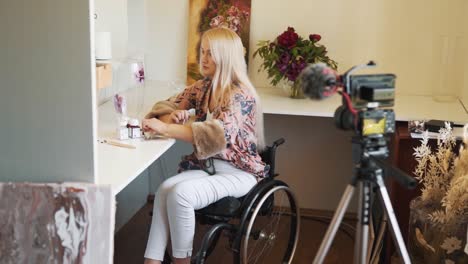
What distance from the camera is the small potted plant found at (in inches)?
85.0

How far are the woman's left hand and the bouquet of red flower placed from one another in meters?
0.87

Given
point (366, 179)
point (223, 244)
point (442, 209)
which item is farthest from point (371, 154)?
point (223, 244)

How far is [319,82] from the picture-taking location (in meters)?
1.61

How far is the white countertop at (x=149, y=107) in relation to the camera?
6.44 feet

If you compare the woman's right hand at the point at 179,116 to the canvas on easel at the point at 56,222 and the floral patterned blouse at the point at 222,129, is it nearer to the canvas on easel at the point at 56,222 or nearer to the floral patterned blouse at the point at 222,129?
the floral patterned blouse at the point at 222,129

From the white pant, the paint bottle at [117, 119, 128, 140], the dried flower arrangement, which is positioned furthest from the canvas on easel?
the dried flower arrangement

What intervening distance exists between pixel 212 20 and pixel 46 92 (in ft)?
5.35

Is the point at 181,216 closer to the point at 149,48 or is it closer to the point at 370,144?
the point at 370,144

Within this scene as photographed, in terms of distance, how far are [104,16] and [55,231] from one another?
1.36 meters

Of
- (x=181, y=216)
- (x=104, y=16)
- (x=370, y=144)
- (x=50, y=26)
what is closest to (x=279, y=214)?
(x=181, y=216)

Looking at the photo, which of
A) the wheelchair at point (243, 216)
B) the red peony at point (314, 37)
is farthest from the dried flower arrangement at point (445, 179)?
the red peony at point (314, 37)

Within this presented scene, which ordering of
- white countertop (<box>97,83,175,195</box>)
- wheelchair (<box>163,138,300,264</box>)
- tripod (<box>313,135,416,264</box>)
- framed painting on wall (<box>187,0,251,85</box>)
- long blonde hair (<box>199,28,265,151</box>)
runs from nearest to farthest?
tripod (<box>313,135,416,264</box>), white countertop (<box>97,83,175,195</box>), wheelchair (<box>163,138,300,264</box>), long blonde hair (<box>199,28,265,151</box>), framed painting on wall (<box>187,0,251,85</box>)

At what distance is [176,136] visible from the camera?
231 centimetres

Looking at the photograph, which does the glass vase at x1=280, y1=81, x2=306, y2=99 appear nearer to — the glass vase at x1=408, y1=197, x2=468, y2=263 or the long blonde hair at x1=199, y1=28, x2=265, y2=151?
the long blonde hair at x1=199, y1=28, x2=265, y2=151
